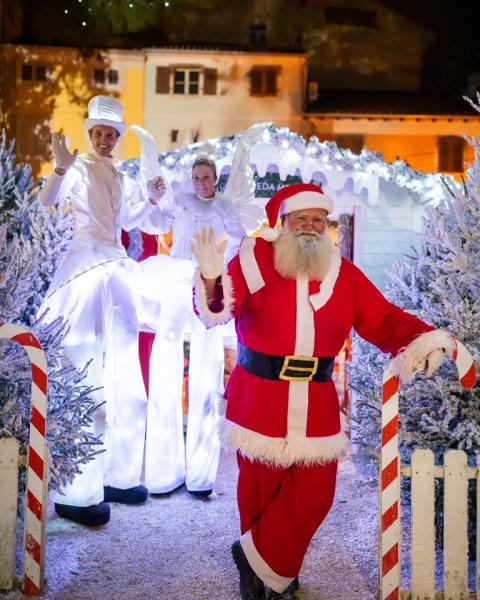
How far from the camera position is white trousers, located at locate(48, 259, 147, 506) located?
187 inches

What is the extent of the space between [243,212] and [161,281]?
98 centimetres

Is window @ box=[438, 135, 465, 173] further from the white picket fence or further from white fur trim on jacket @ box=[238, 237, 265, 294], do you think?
the white picket fence

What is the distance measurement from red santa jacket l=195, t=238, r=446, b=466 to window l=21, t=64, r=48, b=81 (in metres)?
19.9

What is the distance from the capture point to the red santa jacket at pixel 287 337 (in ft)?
11.8

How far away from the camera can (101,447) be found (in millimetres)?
5027

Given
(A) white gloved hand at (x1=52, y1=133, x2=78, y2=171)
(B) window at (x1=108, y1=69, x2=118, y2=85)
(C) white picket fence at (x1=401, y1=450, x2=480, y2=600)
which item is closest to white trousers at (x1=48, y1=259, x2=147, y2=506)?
(A) white gloved hand at (x1=52, y1=133, x2=78, y2=171)

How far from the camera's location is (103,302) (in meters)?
4.89

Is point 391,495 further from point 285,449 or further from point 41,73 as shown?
point 41,73

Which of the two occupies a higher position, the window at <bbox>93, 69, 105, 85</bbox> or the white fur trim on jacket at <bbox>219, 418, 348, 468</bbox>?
the window at <bbox>93, 69, 105, 85</bbox>

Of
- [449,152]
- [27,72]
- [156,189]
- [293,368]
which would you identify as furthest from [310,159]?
[27,72]

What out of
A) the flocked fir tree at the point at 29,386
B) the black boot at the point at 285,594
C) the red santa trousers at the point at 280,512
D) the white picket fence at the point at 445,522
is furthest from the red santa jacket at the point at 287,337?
the flocked fir tree at the point at 29,386

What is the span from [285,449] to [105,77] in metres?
20.0

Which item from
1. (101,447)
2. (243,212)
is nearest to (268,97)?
(243,212)

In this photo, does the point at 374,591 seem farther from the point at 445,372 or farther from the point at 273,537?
the point at 445,372
